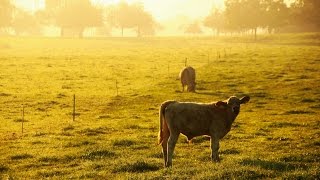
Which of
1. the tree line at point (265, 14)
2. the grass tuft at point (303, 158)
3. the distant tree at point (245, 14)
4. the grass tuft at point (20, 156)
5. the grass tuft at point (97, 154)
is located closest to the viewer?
the grass tuft at point (303, 158)

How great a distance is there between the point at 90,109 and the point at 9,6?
122049 mm

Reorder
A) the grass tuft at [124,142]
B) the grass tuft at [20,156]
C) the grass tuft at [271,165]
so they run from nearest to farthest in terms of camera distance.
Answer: the grass tuft at [271,165], the grass tuft at [20,156], the grass tuft at [124,142]

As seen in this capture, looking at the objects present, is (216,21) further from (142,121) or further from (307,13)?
(142,121)

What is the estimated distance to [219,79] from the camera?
46.3 meters

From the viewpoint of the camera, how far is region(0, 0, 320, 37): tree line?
120m

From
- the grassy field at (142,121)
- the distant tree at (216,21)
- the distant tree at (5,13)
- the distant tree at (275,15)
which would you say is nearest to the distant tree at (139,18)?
the distant tree at (216,21)

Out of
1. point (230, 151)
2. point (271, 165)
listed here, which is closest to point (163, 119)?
point (271, 165)

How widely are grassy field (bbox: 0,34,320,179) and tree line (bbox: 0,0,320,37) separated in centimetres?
6112

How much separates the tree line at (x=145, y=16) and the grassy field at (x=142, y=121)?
201 ft

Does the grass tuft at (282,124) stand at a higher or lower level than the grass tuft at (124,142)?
higher

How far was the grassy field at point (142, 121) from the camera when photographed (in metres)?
16.5

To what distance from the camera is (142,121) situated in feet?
91.1

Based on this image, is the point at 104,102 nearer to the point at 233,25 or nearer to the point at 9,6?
the point at 233,25

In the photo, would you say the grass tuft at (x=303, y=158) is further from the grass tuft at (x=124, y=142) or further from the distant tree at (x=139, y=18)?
the distant tree at (x=139, y=18)
